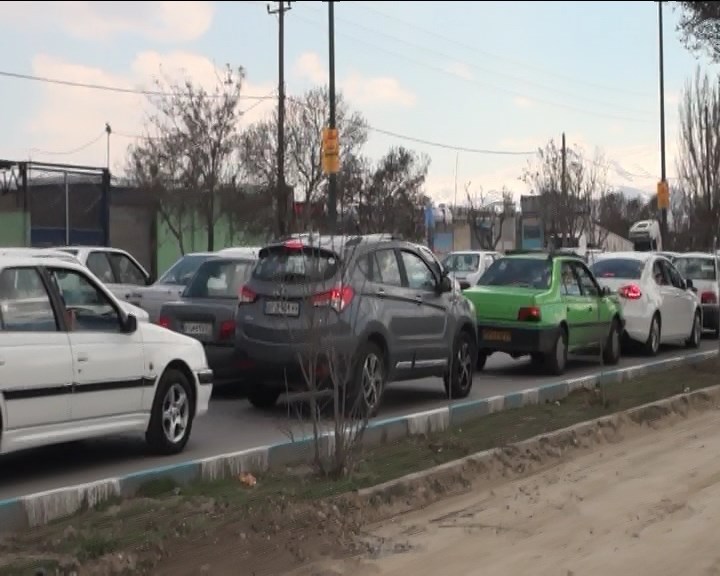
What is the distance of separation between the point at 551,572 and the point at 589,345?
11135 millimetres

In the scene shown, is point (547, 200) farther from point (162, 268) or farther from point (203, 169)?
point (162, 268)

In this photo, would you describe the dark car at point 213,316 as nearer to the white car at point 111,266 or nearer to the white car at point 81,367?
the white car at point 81,367

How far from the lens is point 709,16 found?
18266 millimetres

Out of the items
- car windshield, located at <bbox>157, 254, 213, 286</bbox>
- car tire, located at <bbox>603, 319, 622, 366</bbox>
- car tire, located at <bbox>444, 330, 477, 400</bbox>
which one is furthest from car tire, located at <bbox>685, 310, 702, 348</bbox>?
car windshield, located at <bbox>157, 254, 213, 286</bbox>

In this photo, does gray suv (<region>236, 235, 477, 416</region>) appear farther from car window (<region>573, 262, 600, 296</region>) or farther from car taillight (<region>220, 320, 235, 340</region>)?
car window (<region>573, 262, 600, 296</region>)

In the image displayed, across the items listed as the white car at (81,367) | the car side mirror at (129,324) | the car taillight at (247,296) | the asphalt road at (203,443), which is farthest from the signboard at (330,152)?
the car side mirror at (129,324)

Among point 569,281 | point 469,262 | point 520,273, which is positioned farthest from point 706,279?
point 520,273

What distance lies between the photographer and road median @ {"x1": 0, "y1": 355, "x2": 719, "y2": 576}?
21.0ft

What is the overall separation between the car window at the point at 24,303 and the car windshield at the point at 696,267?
59.2 ft

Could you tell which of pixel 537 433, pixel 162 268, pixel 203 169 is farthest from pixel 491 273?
pixel 162 268

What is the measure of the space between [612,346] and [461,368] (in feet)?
15.9

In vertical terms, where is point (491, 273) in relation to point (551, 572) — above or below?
above

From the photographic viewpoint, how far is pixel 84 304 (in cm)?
927

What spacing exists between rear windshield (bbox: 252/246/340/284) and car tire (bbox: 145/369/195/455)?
1.47m
